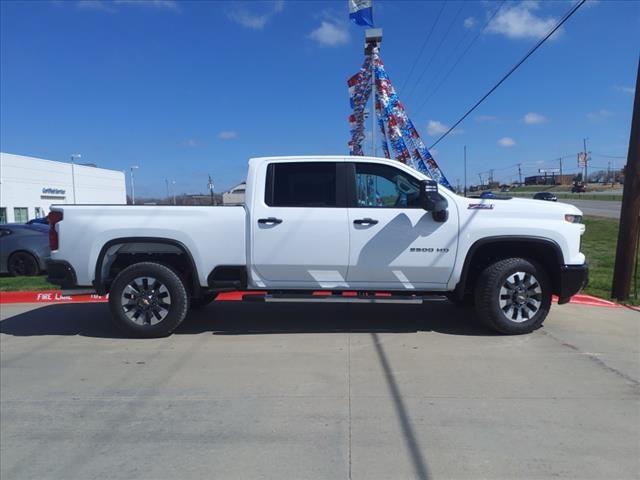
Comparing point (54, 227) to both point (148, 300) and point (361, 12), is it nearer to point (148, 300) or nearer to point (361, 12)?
point (148, 300)

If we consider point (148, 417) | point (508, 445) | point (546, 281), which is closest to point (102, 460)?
point (148, 417)

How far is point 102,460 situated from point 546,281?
4969mm

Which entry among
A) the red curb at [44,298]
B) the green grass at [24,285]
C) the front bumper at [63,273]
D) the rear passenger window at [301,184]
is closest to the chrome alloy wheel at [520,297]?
the rear passenger window at [301,184]

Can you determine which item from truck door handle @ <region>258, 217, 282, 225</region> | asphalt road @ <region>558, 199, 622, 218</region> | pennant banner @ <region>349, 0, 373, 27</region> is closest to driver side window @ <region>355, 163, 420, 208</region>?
truck door handle @ <region>258, 217, 282, 225</region>

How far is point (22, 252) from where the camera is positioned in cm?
1252

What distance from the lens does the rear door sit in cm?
606

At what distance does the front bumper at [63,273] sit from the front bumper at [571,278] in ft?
18.5

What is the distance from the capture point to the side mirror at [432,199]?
5.84 meters

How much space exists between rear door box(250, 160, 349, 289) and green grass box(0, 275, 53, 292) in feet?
18.5

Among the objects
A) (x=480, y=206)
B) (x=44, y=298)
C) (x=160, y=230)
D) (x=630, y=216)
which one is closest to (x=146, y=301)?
(x=160, y=230)

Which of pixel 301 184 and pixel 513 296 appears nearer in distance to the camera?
pixel 513 296

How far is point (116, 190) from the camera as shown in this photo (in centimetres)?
7981

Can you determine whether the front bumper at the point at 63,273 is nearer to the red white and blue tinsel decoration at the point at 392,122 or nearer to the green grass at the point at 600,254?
the green grass at the point at 600,254

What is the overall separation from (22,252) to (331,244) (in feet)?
31.7
